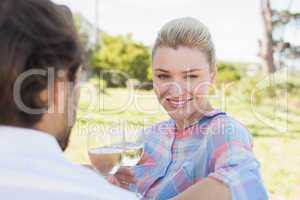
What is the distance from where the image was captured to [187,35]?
65.7 inches

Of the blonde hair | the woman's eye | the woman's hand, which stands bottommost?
the woman's hand

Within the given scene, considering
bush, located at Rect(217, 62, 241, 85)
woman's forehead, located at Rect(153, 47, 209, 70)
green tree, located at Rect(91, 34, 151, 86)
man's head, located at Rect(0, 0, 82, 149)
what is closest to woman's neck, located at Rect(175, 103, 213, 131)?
woman's forehead, located at Rect(153, 47, 209, 70)

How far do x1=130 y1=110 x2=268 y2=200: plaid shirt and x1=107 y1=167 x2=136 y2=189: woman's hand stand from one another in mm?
57

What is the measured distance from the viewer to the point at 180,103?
1.69 m

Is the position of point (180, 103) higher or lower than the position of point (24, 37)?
lower

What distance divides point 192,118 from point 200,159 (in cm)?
23

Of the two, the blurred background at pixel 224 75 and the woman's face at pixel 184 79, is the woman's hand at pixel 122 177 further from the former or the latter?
the blurred background at pixel 224 75

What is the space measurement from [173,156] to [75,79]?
80 cm

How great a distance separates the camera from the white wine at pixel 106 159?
4.20 feet

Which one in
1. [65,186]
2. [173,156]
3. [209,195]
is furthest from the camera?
[173,156]

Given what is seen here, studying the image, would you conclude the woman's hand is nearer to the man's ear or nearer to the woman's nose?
the woman's nose

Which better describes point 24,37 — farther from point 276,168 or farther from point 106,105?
→ point 106,105

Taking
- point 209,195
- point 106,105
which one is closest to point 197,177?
point 209,195

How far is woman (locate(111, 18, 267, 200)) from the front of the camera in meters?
1.36
